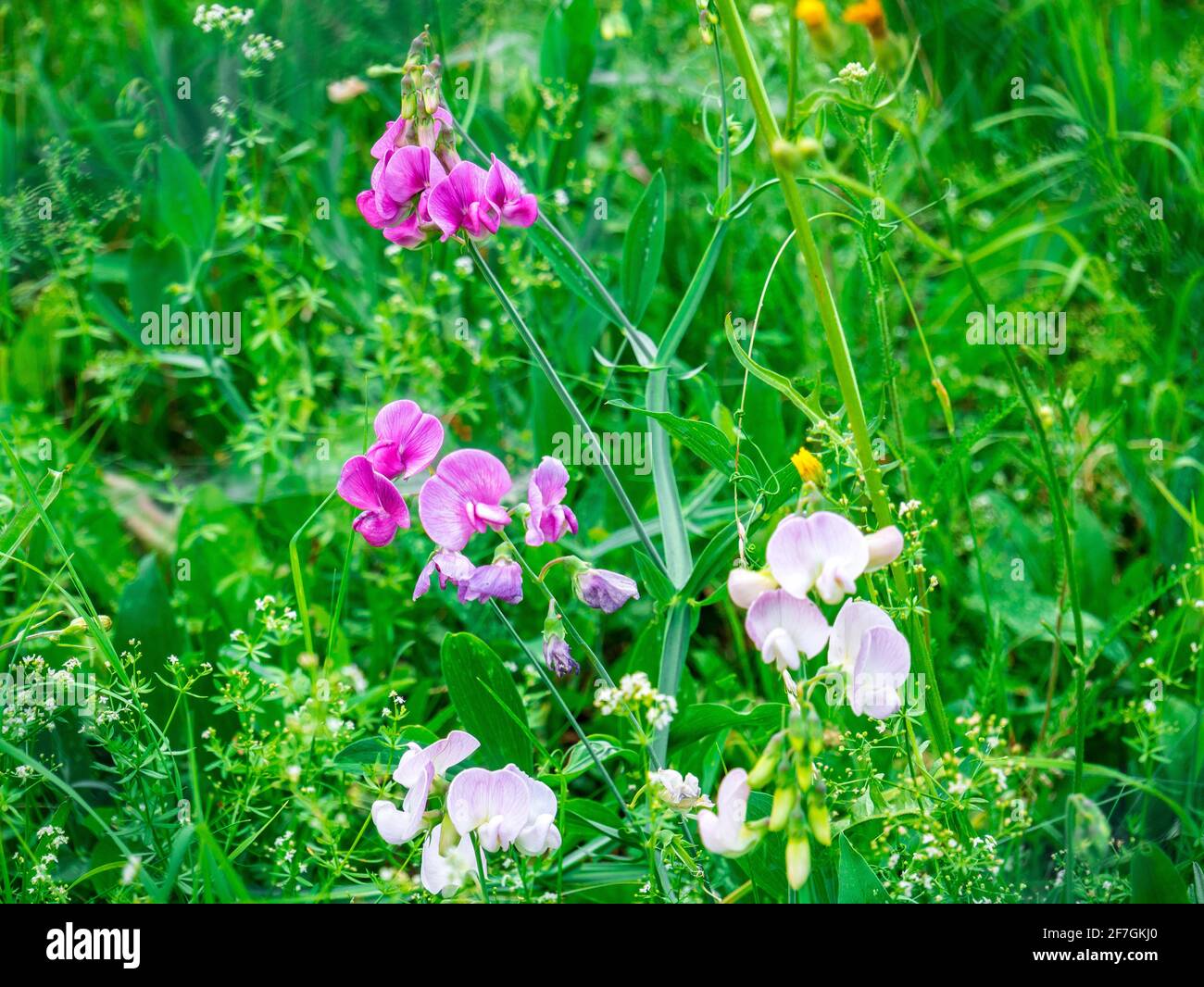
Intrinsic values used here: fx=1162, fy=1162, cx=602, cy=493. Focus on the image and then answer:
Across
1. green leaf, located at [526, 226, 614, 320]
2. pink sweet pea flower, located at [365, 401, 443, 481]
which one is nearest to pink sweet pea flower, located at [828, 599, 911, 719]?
pink sweet pea flower, located at [365, 401, 443, 481]

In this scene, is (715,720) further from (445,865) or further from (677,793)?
(445,865)

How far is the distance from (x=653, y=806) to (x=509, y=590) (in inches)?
8.0

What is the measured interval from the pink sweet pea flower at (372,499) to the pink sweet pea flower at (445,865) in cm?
25

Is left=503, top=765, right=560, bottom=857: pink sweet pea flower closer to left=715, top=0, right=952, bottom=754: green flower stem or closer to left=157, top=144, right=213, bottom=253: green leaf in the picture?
left=715, top=0, right=952, bottom=754: green flower stem

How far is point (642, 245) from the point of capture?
1.33m

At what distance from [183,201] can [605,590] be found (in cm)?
101

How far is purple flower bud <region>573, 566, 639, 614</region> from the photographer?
0.96 meters

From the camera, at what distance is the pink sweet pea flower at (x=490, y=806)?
0.90 m

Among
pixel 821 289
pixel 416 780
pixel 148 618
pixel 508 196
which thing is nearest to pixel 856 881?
pixel 416 780

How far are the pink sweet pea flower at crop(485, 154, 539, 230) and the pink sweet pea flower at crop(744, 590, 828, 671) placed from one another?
421mm

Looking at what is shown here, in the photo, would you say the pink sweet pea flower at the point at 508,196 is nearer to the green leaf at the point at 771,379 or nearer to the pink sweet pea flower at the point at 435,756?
the green leaf at the point at 771,379

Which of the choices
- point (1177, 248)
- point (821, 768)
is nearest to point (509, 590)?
point (821, 768)

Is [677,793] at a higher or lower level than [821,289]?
lower
